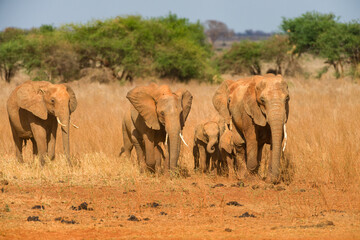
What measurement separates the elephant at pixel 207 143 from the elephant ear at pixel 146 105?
2.97 feet

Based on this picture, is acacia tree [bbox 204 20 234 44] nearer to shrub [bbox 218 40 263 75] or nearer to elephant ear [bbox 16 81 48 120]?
shrub [bbox 218 40 263 75]

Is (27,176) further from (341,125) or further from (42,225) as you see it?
(341,125)

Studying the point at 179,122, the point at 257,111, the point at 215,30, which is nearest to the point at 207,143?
the point at 179,122

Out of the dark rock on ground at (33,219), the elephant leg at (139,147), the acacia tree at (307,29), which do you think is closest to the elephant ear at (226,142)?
the elephant leg at (139,147)

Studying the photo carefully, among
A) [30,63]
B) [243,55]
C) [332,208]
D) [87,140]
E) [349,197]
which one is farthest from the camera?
[243,55]

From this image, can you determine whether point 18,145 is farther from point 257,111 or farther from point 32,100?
point 257,111

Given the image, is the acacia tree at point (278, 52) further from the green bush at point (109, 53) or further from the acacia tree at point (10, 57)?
the acacia tree at point (10, 57)

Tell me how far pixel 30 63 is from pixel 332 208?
2543 centimetres

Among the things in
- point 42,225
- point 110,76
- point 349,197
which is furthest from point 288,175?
point 110,76

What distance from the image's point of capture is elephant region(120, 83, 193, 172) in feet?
31.6

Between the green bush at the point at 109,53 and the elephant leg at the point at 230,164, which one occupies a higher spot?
the green bush at the point at 109,53

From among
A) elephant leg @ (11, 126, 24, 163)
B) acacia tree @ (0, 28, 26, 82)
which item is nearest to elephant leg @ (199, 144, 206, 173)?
elephant leg @ (11, 126, 24, 163)

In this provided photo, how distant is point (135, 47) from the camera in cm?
3297

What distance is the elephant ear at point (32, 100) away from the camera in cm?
1122
